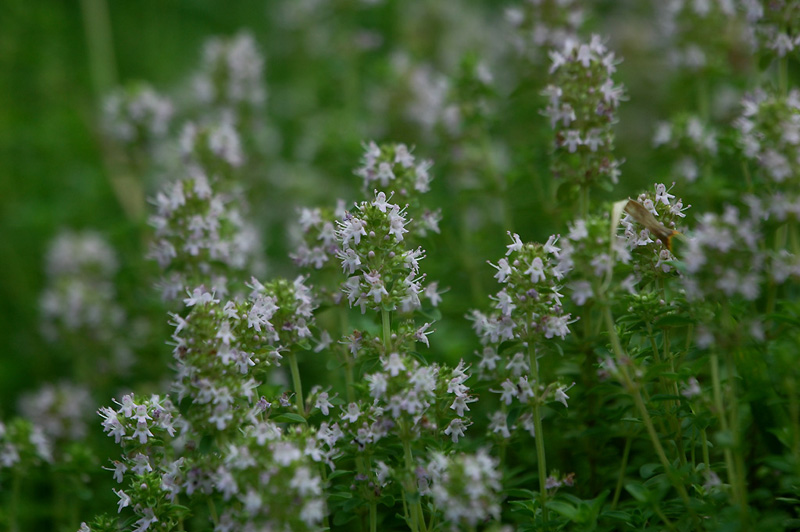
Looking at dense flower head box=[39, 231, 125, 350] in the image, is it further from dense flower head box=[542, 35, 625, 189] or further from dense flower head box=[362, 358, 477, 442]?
dense flower head box=[542, 35, 625, 189]

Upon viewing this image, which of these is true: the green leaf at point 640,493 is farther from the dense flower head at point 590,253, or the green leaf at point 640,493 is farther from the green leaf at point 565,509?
the dense flower head at point 590,253

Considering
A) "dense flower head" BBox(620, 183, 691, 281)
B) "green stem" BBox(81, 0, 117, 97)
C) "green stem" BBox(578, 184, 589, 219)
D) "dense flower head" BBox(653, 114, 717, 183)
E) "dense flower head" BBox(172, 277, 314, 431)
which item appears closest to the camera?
"dense flower head" BBox(172, 277, 314, 431)

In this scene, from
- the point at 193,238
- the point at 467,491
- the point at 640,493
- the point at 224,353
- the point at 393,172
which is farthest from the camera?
the point at 193,238

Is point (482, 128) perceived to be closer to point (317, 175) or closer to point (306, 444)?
point (317, 175)

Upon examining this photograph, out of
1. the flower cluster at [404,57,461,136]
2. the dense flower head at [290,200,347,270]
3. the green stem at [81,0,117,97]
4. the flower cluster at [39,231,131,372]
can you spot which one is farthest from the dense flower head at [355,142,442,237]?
the green stem at [81,0,117,97]

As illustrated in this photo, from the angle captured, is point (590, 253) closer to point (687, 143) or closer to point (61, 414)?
point (687, 143)

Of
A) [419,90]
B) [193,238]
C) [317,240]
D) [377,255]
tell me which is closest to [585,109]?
[377,255]
